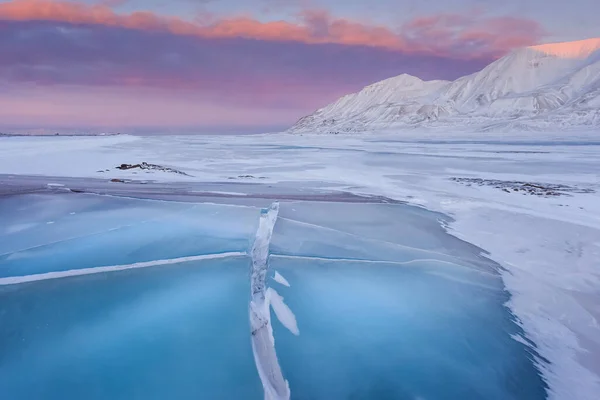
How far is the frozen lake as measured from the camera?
2.46 metres

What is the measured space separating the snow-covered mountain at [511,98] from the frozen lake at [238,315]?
7641 cm

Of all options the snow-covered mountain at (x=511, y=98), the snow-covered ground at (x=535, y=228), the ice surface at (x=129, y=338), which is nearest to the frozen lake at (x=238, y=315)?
the ice surface at (x=129, y=338)

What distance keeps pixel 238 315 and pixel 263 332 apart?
0.94ft

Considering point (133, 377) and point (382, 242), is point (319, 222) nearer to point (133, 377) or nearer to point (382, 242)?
point (382, 242)

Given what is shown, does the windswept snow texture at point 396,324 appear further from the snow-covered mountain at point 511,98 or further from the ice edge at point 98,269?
the snow-covered mountain at point 511,98

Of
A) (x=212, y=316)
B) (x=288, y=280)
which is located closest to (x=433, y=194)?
(x=288, y=280)

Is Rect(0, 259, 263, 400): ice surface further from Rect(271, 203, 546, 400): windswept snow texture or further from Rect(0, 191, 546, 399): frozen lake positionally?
Rect(271, 203, 546, 400): windswept snow texture

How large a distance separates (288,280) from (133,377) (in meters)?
1.53

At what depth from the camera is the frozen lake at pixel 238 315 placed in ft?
8.06

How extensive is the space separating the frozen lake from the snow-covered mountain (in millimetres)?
76414

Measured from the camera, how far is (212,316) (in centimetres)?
309

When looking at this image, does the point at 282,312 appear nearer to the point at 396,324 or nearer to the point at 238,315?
the point at 238,315

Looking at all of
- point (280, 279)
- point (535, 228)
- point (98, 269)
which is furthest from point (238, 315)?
point (535, 228)

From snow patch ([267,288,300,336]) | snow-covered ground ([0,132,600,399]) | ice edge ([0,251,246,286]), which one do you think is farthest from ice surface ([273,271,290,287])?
snow-covered ground ([0,132,600,399])
